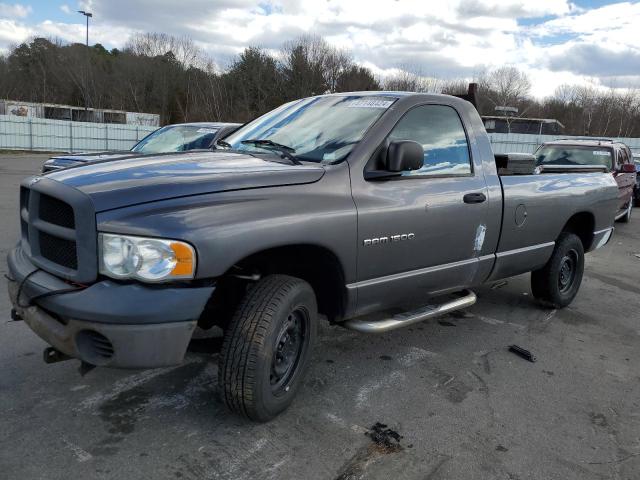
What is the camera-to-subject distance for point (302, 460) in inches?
110

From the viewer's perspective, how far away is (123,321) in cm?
244

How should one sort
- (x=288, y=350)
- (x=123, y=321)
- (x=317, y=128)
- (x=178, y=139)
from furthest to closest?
(x=178, y=139), (x=317, y=128), (x=288, y=350), (x=123, y=321)

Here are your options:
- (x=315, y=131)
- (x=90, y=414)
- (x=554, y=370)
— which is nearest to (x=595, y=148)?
(x=554, y=370)

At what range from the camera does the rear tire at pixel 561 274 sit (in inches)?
211

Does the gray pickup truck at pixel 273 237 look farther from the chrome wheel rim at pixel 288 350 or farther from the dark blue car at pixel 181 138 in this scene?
the dark blue car at pixel 181 138

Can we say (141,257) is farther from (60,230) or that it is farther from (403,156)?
(403,156)

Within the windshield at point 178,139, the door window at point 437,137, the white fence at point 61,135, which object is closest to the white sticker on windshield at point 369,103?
the door window at point 437,137

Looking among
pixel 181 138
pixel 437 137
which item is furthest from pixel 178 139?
pixel 437 137

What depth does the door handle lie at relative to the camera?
3.96 metres

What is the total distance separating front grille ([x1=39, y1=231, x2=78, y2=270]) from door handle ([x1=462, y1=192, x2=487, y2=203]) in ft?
8.49

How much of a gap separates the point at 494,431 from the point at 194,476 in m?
1.70

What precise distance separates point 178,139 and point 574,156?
8.34m

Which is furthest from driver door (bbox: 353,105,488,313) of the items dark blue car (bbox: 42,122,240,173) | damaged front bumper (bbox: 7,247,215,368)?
dark blue car (bbox: 42,122,240,173)

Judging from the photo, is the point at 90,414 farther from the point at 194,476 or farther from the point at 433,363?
the point at 433,363
